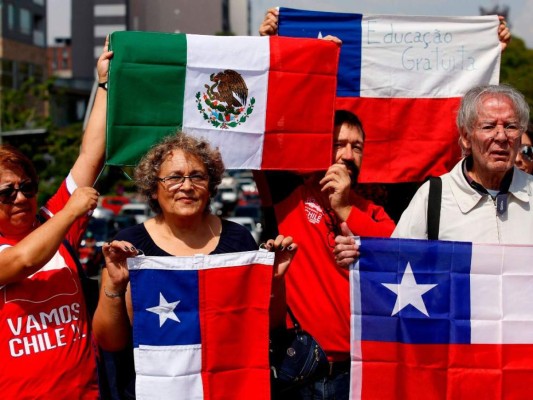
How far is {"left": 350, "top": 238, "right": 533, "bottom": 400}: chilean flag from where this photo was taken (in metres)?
3.72

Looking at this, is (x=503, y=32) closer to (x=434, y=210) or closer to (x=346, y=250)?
(x=434, y=210)

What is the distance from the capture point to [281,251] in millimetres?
3711

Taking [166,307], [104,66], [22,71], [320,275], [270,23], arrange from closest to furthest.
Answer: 1. [166,307]
2. [320,275]
3. [104,66]
4. [270,23]
5. [22,71]

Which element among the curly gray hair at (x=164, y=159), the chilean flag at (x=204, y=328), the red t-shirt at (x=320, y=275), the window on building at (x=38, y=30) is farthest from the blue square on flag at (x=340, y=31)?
the window on building at (x=38, y=30)

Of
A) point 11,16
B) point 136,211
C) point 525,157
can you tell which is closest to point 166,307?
point 525,157

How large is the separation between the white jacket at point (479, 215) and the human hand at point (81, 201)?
1446 millimetres

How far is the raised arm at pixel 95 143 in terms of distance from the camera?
13.0 ft

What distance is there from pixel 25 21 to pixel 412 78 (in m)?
46.3

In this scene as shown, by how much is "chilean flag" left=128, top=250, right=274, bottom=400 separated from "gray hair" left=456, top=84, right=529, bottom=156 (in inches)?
42.8

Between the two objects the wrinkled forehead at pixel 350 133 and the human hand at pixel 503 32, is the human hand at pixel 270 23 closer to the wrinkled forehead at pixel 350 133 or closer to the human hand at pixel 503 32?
the wrinkled forehead at pixel 350 133

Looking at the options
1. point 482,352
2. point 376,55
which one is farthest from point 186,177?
point 376,55

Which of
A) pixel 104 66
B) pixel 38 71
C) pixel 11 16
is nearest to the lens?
pixel 104 66

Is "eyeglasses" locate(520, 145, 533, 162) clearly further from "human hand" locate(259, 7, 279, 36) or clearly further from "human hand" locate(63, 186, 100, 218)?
"human hand" locate(63, 186, 100, 218)

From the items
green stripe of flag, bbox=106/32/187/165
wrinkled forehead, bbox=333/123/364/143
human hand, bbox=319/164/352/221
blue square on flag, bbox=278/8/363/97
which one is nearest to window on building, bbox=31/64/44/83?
blue square on flag, bbox=278/8/363/97
